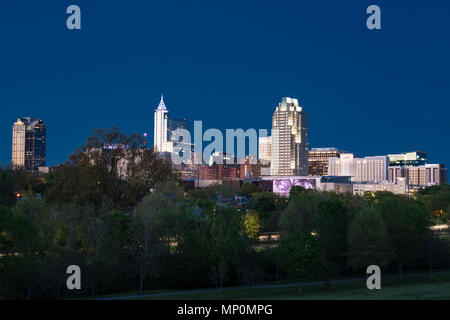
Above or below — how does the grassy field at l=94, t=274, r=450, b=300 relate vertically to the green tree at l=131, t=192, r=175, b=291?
below

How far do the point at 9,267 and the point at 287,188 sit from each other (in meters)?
160

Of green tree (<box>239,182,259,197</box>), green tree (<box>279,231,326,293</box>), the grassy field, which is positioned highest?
green tree (<box>239,182,259,197</box>)

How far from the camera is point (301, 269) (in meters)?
44.0

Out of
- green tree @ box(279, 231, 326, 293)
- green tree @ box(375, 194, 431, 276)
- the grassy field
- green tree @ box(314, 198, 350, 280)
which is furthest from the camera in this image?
green tree @ box(375, 194, 431, 276)

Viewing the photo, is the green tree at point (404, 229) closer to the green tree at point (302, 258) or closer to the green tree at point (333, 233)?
the green tree at point (333, 233)

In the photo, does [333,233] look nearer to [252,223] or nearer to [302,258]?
[302,258]

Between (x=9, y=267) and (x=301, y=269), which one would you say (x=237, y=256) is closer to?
(x=301, y=269)

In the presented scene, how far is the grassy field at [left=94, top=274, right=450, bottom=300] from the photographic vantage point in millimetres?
38250

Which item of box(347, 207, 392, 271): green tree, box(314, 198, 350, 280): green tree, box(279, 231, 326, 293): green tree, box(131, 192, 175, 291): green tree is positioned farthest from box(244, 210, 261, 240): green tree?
box(279, 231, 326, 293): green tree

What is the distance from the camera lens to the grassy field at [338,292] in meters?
38.2

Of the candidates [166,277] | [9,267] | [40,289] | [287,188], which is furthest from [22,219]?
[287,188]

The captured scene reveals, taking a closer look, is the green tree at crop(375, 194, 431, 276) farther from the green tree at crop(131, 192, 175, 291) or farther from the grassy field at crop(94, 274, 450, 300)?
the green tree at crop(131, 192, 175, 291)

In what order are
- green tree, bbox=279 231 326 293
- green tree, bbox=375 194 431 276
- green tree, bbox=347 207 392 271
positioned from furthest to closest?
green tree, bbox=375 194 431 276 < green tree, bbox=347 207 392 271 < green tree, bbox=279 231 326 293

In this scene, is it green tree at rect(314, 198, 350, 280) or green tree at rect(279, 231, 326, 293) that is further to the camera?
green tree at rect(314, 198, 350, 280)
